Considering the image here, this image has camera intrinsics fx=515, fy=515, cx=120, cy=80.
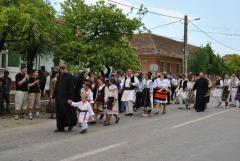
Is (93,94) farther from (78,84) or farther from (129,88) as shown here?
(129,88)

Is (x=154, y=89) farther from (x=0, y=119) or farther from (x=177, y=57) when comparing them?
(x=177, y=57)

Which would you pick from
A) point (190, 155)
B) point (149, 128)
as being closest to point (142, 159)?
point (190, 155)

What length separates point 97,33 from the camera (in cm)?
2520

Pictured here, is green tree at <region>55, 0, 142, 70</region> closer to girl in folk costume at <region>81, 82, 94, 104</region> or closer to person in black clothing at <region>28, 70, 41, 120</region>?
person in black clothing at <region>28, 70, 41, 120</region>

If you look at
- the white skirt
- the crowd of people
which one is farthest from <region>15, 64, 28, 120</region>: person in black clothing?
the white skirt

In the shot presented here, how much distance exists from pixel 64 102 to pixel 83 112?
61cm

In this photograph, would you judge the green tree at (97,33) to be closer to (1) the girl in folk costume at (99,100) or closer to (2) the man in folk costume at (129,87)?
(2) the man in folk costume at (129,87)

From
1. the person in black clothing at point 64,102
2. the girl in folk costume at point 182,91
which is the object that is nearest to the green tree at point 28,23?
the person in black clothing at point 64,102

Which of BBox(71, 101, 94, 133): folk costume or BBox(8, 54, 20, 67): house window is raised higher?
BBox(8, 54, 20, 67): house window

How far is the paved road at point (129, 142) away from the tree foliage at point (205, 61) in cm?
4077

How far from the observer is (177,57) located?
68.8 m

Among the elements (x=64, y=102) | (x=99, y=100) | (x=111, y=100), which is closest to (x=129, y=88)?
(x=99, y=100)

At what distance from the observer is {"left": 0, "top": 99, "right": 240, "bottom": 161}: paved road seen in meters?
10.3

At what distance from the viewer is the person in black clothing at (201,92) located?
76.6 feet
